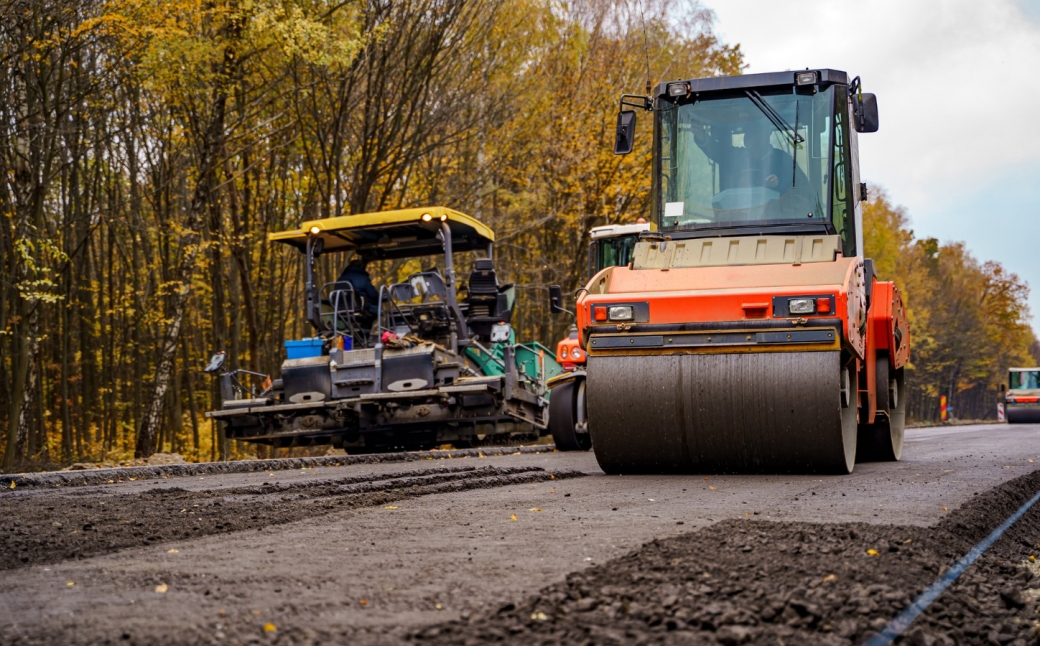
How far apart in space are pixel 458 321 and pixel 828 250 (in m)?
6.67

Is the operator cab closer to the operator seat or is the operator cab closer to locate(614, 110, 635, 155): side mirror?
the operator seat

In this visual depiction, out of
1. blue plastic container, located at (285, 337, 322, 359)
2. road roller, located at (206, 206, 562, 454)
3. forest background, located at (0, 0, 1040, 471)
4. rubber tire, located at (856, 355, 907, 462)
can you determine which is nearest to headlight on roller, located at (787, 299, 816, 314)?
rubber tire, located at (856, 355, 907, 462)

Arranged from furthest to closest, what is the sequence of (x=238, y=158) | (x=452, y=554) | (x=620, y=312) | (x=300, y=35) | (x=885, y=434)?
(x=238, y=158) → (x=300, y=35) → (x=885, y=434) → (x=620, y=312) → (x=452, y=554)

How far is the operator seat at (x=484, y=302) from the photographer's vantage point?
15.0 meters

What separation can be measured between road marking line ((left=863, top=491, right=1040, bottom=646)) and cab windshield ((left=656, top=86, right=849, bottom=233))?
4044 millimetres

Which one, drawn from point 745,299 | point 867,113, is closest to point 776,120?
point 867,113

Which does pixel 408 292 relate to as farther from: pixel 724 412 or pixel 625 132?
pixel 724 412

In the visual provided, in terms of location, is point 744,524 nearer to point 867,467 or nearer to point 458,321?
point 867,467

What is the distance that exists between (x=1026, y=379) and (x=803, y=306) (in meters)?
42.6

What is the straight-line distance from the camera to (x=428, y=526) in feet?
18.0

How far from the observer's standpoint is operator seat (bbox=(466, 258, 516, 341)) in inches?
592

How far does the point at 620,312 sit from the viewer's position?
331 inches

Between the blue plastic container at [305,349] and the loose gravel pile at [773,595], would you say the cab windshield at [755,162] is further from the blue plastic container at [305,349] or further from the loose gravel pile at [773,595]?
the blue plastic container at [305,349]

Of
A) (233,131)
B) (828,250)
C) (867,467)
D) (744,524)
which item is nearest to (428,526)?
(744,524)
